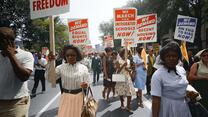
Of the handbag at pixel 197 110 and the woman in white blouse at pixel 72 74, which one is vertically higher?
the woman in white blouse at pixel 72 74

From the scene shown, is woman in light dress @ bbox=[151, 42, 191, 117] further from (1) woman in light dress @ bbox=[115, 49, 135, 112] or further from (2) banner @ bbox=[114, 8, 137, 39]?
(2) banner @ bbox=[114, 8, 137, 39]

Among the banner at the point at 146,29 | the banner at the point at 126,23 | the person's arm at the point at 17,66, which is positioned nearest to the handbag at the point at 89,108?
the person's arm at the point at 17,66

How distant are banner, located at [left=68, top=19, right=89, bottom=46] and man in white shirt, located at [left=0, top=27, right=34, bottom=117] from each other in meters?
14.0

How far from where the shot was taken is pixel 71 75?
20.8ft

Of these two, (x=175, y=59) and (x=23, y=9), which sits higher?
(x=23, y=9)

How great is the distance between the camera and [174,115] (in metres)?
4.55

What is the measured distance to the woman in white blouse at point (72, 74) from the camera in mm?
6332

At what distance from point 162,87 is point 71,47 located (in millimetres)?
2209

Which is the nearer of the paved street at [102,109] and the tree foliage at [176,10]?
the paved street at [102,109]

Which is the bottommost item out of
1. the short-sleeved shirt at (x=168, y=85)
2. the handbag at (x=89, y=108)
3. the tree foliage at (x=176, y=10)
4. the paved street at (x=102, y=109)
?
the paved street at (x=102, y=109)

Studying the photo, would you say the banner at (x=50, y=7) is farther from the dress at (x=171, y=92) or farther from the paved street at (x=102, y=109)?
the paved street at (x=102, y=109)

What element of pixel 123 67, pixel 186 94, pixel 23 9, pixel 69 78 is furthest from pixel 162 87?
pixel 23 9

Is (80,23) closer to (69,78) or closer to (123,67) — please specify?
(123,67)

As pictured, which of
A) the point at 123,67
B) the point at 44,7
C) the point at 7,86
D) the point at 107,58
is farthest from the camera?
the point at 107,58
